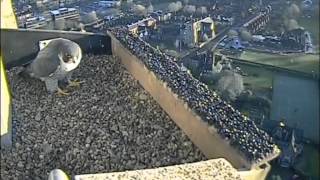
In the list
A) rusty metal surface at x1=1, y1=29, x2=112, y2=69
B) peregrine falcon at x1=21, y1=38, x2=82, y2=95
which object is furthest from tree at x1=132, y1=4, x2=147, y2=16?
peregrine falcon at x1=21, y1=38, x2=82, y2=95

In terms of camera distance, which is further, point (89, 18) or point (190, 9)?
point (190, 9)

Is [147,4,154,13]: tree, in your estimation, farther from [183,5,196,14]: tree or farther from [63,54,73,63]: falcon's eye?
[63,54,73,63]: falcon's eye

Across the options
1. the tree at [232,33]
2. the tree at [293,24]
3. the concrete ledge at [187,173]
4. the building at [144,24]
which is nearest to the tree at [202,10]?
the building at [144,24]

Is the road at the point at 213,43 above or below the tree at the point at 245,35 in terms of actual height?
below

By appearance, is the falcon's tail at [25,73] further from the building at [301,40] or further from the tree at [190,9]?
the tree at [190,9]

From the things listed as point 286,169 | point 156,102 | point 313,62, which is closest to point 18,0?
point 156,102

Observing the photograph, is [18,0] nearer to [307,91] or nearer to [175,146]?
[175,146]

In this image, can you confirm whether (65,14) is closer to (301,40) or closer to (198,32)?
(198,32)

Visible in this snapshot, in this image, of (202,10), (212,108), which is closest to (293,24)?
(212,108)
